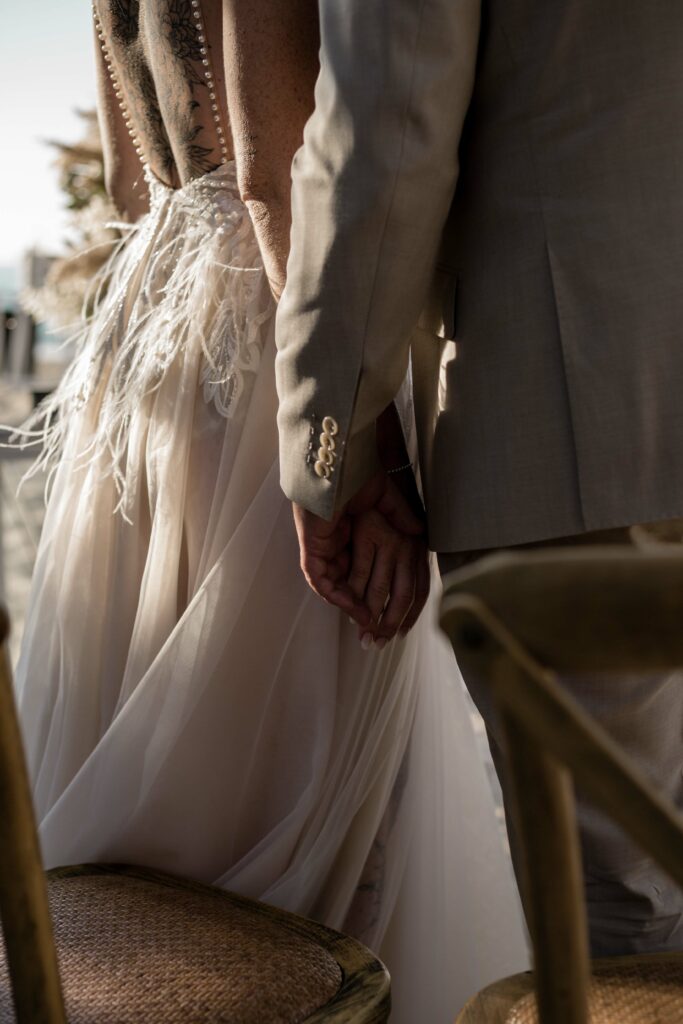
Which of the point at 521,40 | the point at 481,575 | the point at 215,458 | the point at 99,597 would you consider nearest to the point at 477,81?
the point at 521,40

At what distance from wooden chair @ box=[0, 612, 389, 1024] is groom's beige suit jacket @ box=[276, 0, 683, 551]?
0.40 metres

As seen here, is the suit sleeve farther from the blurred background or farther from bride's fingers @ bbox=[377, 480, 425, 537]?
the blurred background

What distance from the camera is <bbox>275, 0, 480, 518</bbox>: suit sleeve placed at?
0.90 metres

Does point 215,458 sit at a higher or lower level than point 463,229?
lower

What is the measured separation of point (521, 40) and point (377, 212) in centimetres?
20

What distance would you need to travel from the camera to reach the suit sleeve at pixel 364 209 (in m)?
0.90

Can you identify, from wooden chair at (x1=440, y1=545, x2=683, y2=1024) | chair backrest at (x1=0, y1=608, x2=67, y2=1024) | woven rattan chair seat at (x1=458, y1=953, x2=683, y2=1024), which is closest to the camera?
wooden chair at (x1=440, y1=545, x2=683, y2=1024)

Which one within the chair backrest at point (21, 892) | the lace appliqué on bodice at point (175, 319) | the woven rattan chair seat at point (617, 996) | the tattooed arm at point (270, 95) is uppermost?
the tattooed arm at point (270, 95)

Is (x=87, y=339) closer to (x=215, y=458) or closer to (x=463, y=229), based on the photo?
(x=215, y=458)

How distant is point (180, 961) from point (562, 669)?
577 mm

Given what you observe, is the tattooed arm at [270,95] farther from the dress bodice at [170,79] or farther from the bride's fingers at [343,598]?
the bride's fingers at [343,598]

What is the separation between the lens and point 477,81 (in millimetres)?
968

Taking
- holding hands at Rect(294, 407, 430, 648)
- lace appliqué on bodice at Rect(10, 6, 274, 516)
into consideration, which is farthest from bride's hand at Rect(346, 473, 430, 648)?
lace appliqué on bodice at Rect(10, 6, 274, 516)

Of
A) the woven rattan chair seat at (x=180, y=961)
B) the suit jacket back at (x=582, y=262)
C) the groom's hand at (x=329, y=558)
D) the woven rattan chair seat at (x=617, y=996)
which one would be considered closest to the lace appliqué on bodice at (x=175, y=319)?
the groom's hand at (x=329, y=558)
